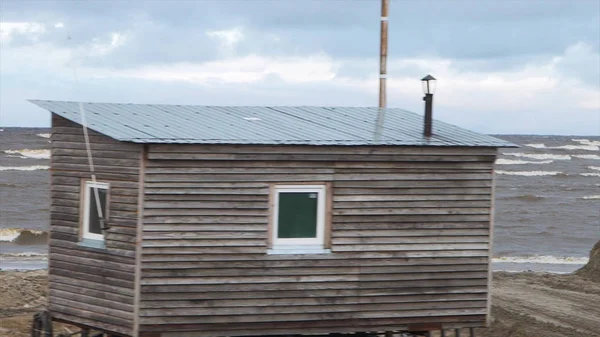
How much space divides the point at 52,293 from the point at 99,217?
1405 mm

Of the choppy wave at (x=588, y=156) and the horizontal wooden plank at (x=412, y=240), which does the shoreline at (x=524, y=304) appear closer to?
the horizontal wooden plank at (x=412, y=240)

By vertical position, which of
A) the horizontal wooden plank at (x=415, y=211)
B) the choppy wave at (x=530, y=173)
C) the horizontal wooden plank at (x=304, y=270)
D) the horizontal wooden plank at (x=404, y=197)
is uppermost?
the choppy wave at (x=530, y=173)

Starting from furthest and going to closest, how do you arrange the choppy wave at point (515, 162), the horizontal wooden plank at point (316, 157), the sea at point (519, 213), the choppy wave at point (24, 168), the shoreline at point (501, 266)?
1. the choppy wave at point (515, 162)
2. the choppy wave at point (24, 168)
3. the sea at point (519, 213)
4. the shoreline at point (501, 266)
5. the horizontal wooden plank at point (316, 157)

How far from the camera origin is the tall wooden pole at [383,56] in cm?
1788

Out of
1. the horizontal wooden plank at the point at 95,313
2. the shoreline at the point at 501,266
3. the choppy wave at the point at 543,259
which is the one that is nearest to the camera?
the horizontal wooden plank at the point at 95,313

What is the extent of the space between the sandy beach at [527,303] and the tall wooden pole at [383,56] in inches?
181

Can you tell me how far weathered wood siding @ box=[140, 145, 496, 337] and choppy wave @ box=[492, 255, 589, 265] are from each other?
1829cm

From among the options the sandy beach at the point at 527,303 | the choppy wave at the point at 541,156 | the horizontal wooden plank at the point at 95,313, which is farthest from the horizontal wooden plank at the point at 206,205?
the choppy wave at the point at 541,156

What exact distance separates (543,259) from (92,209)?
2165 cm

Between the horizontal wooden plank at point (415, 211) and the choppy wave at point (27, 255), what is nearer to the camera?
Answer: the horizontal wooden plank at point (415, 211)

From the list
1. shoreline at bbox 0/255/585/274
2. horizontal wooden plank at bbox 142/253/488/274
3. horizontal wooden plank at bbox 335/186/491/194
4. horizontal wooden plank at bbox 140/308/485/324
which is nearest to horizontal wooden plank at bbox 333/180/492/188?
horizontal wooden plank at bbox 335/186/491/194

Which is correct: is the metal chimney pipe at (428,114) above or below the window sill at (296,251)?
above

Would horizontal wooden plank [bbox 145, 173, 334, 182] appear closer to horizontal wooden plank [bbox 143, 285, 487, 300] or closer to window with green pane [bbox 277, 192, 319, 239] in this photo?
window with green pane [bbox 277, 192, 319, 239]

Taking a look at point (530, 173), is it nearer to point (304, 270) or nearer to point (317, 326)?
point (317, 326)
